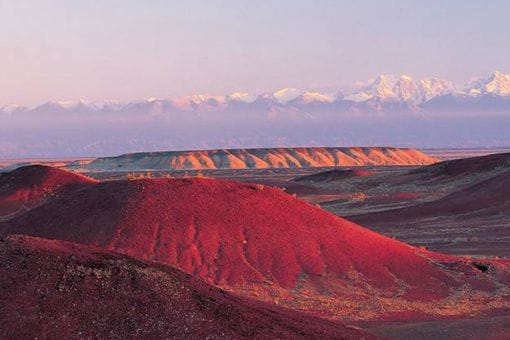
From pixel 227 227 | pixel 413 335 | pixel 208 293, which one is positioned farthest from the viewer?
pixel 227 227

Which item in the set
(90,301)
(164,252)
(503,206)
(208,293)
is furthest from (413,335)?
(503,206)

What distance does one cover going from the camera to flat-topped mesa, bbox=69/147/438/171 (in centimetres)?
17038

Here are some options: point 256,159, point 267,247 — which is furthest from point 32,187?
point 256,159

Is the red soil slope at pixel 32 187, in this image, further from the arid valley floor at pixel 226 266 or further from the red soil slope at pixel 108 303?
→ the red soil slope at pixel 108 303

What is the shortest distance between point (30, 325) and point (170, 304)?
2.61 m

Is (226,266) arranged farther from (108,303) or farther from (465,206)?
(465,206)

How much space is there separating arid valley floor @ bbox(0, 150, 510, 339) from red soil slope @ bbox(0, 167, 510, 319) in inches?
2.7

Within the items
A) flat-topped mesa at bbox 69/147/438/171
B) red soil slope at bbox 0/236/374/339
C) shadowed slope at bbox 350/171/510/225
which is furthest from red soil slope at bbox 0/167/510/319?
flat-topped mesa at bbox 69/147/438/171

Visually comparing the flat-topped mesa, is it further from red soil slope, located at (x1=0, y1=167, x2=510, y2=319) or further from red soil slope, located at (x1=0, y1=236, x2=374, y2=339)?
red soil slope, located at (x1=0, y1=236, x2=374, y2=339)

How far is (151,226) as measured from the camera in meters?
28.8

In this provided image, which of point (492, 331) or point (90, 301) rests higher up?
point (90, 301)

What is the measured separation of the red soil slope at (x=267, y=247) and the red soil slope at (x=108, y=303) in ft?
30.2

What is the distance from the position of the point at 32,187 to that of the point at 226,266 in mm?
25842

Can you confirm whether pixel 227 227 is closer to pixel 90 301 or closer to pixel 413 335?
pixel 413 335
